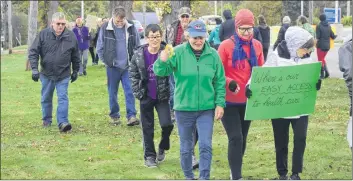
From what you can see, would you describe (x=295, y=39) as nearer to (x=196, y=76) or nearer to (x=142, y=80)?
(x=196, y=76)

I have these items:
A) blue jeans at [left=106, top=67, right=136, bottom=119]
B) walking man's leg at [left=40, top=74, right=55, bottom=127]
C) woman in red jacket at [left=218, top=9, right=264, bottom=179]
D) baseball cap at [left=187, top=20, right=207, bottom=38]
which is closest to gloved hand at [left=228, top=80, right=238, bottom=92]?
woman in red jacket at [left=218, top=9, right=264, bottom=179]

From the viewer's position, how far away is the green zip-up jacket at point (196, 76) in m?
8.50

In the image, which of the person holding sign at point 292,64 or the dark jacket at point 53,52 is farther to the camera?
the dark jacket at point 53,52

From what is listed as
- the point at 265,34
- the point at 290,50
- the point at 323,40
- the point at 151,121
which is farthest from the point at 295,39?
the point at 265,34

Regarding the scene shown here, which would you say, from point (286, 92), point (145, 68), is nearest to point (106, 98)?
point (145, 68)

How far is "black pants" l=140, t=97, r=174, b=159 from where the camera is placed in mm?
10031

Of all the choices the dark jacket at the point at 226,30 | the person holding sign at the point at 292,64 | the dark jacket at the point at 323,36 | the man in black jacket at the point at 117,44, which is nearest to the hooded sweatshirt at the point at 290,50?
the person holding sign at the point at 292,64

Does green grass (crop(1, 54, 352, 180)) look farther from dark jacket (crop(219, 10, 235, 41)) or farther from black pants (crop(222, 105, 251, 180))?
dark jacket (crop(219, 10, 235, 41))

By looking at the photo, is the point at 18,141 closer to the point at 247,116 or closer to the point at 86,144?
the point at 86,144

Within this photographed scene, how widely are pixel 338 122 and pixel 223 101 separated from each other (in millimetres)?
6088

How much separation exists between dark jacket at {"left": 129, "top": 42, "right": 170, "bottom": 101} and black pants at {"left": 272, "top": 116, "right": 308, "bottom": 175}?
1466 millimetres

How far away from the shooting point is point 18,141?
500 inches

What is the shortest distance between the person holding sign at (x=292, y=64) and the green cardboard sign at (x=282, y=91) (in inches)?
3.3

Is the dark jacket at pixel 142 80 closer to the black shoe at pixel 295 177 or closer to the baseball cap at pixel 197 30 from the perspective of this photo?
the baseball cap at pixel 197 30
